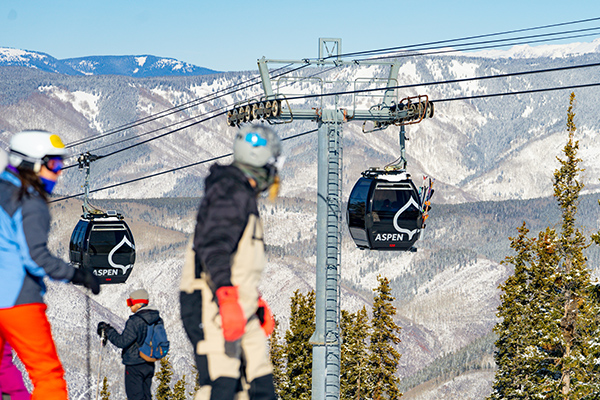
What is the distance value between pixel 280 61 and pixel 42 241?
62.0ft

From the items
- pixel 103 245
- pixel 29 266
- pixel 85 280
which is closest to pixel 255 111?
pixel 103 245

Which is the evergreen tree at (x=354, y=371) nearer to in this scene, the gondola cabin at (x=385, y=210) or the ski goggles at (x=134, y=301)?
the gondola cabin at (x=385, y=210)

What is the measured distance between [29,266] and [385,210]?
17877 mm

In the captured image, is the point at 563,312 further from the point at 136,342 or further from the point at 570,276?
the point at 136,342

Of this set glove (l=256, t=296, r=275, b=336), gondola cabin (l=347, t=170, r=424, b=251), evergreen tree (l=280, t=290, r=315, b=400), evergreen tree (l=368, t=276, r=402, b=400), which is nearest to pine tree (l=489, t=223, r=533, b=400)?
evergreen tree (l=368, t=276, r=402, b=400)

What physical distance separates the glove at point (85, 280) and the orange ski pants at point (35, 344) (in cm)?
29

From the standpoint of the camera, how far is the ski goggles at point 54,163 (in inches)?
195

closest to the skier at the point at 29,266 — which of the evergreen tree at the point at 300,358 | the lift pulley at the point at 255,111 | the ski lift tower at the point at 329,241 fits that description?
the ski lift tower at the point at 329,241

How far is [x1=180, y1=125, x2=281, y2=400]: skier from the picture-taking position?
4012mm

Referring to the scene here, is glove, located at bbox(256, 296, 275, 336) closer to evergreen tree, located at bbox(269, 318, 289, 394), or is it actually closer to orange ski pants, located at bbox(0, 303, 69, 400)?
orange ski pants, located at bbox(0, 303, 69, 400)

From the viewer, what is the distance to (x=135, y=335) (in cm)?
827

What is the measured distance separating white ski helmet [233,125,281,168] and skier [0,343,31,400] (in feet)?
7.18

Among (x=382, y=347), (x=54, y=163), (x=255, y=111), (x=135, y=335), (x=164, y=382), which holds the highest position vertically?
(x=255, y=111)

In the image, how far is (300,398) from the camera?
1598 inches
